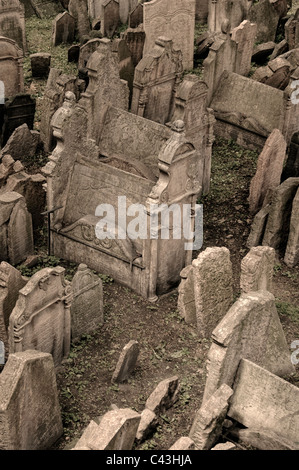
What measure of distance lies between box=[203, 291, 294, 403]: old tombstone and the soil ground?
92cm

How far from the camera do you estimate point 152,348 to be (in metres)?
12.0

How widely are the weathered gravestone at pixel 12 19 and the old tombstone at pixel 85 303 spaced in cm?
1018

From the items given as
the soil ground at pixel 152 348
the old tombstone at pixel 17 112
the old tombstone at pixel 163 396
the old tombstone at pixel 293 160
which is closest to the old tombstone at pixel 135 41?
the old tombstone at pixel 17 112

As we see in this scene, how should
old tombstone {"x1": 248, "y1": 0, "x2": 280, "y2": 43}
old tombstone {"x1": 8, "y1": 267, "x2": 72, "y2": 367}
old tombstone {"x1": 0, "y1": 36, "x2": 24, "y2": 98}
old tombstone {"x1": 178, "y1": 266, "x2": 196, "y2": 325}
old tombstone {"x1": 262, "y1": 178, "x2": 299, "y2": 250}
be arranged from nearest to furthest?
old tombstone {"x1": 8, "y1": 267, "x2": 72, "y2": 367}, old tombstone {"x1": 178, "y1": 266, "x2": 196, "y2": 325}, old tombstone {"x1": 262, "y1": 178, "x2": 299, "y2": 250}, old tombstone {"x1": 0, "y1": 36, "x2": 24, "y2": 98}, old tombstone {"x1": 248, "y1": 0, "x2": 280, "y2": 43}

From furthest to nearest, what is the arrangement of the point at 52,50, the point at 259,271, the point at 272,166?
the point at 52,50 < the point at 272,166 < the point at 259,271

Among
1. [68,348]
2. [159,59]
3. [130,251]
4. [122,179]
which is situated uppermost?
[159,59]

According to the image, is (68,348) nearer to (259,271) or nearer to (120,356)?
(120,356)

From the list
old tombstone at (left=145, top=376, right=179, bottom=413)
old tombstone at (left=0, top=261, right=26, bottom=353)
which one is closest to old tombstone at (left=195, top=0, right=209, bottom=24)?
old tombstone at (left=0, top=261, right=26, bottom=353)

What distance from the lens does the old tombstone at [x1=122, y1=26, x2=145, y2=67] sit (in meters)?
18.9

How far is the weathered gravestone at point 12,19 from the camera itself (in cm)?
1988

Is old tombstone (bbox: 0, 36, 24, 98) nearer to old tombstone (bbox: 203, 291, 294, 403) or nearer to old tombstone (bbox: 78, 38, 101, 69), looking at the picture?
old tombstone (bbox: 78, 38, 101, 69)

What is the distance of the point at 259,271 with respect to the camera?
12.2 m

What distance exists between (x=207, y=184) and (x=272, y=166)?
59.7 inches
